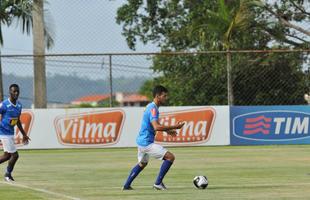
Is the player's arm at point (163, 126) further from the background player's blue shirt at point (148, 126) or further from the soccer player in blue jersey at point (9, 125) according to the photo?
the soccer player in blue jersey at point (9, 125)

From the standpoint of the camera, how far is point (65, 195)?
14.0 metres

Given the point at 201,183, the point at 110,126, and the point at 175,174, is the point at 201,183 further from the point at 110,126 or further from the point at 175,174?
the point at 110,126

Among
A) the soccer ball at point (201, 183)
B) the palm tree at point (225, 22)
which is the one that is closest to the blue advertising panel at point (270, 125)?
the palm tree at point (225, 22)

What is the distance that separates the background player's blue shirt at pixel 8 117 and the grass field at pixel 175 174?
3.16 feet

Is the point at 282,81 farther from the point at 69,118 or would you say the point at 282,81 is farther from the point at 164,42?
the point at 164,42

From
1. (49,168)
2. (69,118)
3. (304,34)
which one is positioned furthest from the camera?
(304,34)

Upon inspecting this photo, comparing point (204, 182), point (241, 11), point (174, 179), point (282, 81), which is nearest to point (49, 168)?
point (174, 179)

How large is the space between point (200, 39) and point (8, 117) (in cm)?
2165

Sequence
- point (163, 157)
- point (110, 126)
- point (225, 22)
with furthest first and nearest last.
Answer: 1. point (225, 22)
2. point (110, 126)
3. point (163, 157)

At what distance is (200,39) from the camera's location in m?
38.3

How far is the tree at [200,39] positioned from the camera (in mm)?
32844

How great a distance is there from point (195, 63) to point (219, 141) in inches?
412

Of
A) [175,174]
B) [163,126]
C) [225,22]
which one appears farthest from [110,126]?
[163,126]

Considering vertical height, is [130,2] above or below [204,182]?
above
